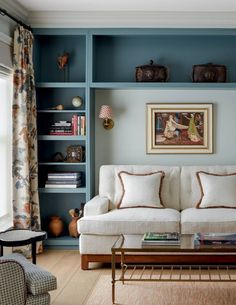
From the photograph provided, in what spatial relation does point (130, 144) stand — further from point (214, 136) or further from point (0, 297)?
point (0, 297)

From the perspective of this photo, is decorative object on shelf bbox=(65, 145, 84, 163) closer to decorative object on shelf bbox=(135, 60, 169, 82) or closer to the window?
the window

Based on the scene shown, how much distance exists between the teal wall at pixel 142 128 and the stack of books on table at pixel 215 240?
2.07 metres

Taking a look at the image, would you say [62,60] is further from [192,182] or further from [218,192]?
[218,192]

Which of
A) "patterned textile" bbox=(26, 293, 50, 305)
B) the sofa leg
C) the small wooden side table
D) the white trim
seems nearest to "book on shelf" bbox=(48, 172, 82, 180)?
the sofa leg

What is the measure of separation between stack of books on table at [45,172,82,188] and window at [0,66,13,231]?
1.87ft

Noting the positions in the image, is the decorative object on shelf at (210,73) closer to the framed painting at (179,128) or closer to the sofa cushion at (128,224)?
the framed painting at (179,128)

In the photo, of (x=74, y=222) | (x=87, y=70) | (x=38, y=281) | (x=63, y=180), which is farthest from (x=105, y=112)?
(x=38, y=281)

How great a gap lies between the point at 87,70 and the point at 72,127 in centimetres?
68

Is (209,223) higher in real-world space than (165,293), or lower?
higher

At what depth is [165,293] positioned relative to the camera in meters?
4.55

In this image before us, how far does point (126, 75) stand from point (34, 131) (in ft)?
4.32

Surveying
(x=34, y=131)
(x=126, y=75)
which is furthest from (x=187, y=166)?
(x=34, y=131)

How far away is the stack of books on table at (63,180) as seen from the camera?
20.6ft

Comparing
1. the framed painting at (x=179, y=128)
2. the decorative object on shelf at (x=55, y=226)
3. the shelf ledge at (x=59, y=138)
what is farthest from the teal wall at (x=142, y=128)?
the decorative object on shelf at (x=55, y=226)
